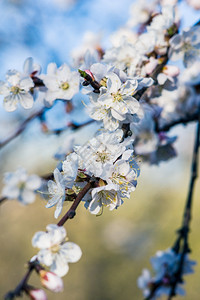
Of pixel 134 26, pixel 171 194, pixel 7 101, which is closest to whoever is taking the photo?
pixel 7 101

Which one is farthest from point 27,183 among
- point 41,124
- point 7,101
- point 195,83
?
point 195,83

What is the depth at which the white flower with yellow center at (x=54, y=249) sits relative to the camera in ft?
2.08

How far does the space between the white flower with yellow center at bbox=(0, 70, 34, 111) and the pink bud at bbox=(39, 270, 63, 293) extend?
Answer: 1.79 ft

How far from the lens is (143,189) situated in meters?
8.59

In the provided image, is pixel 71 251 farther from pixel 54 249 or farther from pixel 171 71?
pixel 171 71

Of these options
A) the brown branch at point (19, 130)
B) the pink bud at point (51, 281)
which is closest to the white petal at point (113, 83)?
the pink bud at point (51, 281)

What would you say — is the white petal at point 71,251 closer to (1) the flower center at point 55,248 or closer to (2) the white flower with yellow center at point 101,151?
(1) the flower center at point 55,248

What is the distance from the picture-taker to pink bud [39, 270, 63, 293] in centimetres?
62

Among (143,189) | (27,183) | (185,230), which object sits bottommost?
(27,183)

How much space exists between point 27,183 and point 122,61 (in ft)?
1.93

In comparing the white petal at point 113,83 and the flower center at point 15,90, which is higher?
the white petal at point 113,83

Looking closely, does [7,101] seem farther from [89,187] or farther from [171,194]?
[171,194]

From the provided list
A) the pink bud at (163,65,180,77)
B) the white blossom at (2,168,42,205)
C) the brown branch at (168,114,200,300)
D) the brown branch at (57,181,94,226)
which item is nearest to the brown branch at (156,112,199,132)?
the brown branch at (168,114,200,300)

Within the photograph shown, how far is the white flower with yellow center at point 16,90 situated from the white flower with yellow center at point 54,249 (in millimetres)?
482
